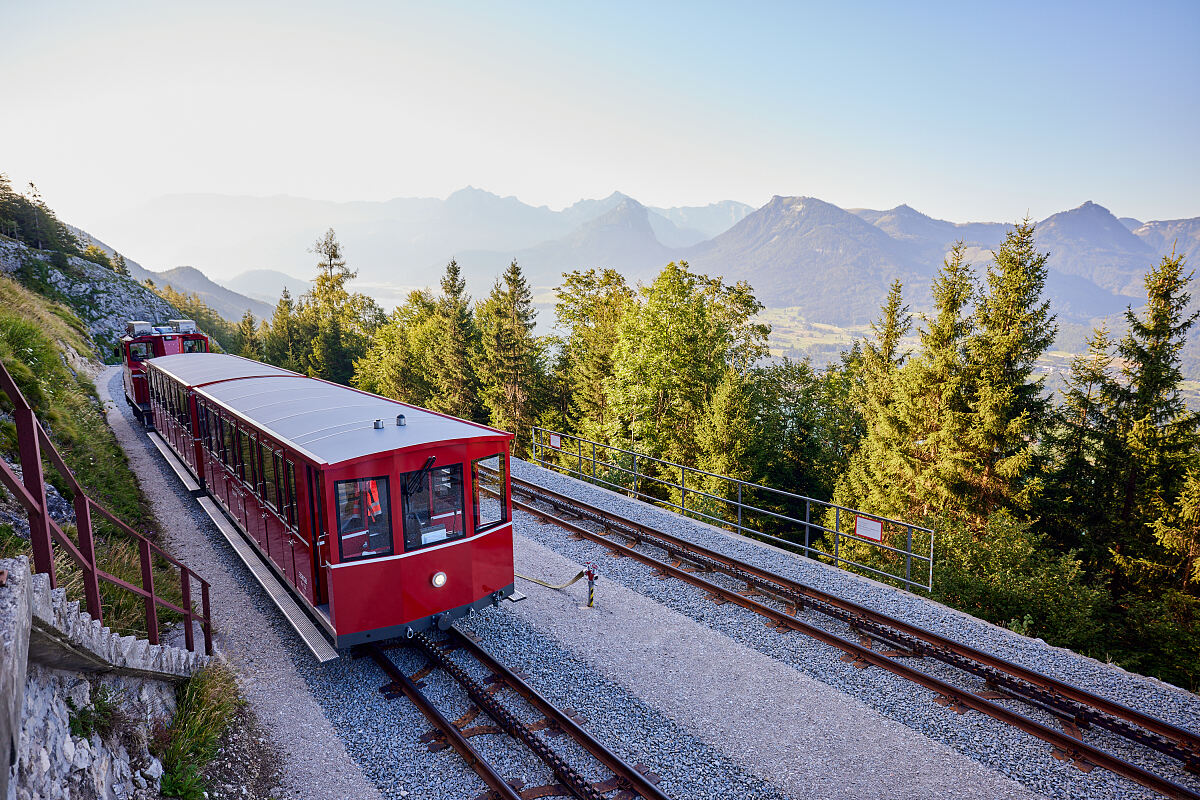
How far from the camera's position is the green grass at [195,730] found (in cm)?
579

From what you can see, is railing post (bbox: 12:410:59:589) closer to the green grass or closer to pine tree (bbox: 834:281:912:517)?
the green grass

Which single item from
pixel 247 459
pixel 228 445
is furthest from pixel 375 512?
pixel 228 445

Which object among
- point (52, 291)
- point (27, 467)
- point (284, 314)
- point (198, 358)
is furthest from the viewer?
point (284, 314)

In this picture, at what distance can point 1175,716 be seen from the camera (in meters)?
7.46

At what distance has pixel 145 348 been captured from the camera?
889 inches

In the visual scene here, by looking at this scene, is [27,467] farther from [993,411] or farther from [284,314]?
[284,314]

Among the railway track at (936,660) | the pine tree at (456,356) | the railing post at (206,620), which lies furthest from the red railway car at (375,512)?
the pine tree at (456,356)

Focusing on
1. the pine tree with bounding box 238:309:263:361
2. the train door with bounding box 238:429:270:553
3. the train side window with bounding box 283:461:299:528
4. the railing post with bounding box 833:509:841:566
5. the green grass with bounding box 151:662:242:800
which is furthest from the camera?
the pine tree with bounding box 238:309:263:361

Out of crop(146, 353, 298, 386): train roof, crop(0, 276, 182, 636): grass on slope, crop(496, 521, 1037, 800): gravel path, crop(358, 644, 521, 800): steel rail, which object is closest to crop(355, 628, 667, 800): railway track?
crop(358, 644, 521, 800): steel rail

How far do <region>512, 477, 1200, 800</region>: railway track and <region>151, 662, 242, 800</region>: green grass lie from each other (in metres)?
7.17

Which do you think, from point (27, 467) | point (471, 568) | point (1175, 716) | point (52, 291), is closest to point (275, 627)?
point (471, 568)

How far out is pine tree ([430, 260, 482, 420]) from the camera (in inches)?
1569

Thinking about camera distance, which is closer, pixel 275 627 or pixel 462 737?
pixel 462 737

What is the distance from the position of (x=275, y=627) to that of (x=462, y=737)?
4.23 m
